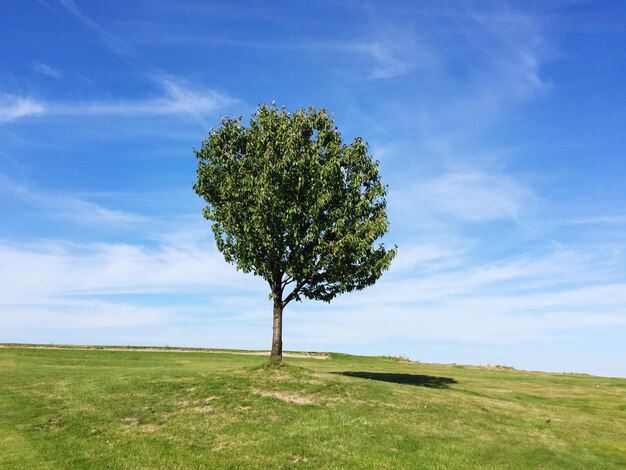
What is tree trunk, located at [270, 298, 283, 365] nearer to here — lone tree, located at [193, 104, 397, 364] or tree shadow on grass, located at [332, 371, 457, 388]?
lone tree, located at [193, 104, 397, 364]

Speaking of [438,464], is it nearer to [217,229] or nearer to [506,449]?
[506,449]

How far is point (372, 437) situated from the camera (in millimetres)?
25266

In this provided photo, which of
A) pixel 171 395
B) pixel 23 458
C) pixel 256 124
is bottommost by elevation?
pixel 23 458

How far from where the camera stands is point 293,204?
39688 mm

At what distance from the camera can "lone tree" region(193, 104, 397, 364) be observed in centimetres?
4006

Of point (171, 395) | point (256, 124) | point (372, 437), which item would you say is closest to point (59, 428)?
point (171, 395)

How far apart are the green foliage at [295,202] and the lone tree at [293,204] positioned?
8 cm

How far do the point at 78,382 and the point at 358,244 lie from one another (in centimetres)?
2330

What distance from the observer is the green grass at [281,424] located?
2259 centimetres

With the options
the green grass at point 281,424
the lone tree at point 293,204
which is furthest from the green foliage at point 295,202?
the green grass at point 281,424

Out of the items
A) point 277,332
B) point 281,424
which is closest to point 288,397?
point 281,424

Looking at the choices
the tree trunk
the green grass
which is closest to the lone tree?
the tree trunk

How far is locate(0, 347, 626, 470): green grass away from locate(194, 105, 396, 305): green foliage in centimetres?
870

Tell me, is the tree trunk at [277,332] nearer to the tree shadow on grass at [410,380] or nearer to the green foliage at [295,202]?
the green foliage at [295,202]
